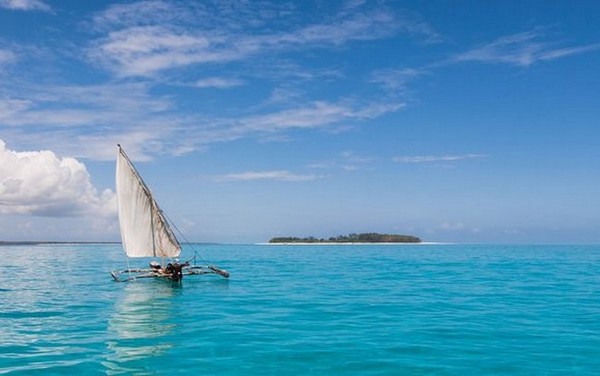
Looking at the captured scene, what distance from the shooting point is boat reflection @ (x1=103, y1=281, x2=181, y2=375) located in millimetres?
20395

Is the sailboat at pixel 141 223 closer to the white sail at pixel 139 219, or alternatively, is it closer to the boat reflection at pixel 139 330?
the white sail at pixel 139 219

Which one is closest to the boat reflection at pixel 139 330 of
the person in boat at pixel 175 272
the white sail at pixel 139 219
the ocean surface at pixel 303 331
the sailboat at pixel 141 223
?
the ocean surface at pixel 303 331

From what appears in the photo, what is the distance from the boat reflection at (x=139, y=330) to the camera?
2040 cm

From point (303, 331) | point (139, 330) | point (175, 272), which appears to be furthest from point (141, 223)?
point (303, 331)

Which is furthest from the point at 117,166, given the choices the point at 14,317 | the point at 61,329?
the point at 61,329

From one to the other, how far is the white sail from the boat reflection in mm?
6057

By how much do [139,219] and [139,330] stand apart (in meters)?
24.9

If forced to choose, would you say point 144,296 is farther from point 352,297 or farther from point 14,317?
point 352,297

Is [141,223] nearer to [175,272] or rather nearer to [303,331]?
[175,272]

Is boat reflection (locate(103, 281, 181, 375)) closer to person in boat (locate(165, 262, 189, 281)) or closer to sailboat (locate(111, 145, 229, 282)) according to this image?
person in boat (locate(165, 262, 189, 281))

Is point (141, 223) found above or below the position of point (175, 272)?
above

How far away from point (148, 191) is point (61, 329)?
2451 centimetres

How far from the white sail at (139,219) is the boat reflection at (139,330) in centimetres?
606

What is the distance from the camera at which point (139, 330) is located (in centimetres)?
2720
